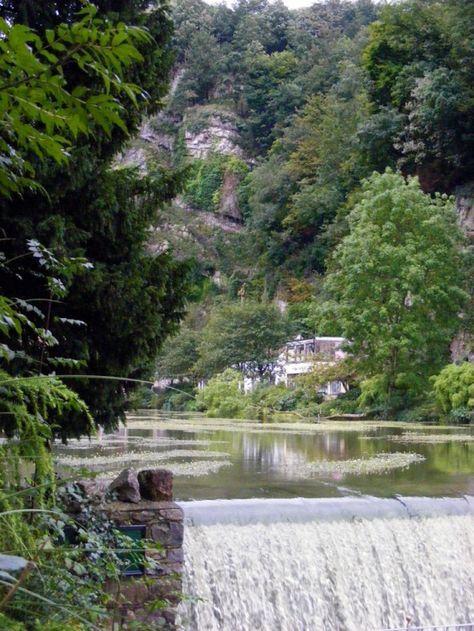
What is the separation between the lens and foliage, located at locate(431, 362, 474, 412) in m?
21.9

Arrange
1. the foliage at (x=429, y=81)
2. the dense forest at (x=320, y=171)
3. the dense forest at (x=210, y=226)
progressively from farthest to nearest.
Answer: the foliage at (x=429, y=81)
the dense forest at (x=320, y=171)
the dense forest at (x=210, y=226)

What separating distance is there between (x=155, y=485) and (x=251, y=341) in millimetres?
33649

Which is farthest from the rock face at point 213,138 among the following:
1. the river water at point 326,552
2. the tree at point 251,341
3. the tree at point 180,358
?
the river water at point 326,552

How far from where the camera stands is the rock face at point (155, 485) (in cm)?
553

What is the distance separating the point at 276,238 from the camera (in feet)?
137

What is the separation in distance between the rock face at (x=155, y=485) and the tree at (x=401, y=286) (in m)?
20.2

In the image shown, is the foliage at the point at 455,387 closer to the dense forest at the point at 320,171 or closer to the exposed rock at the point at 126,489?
the dense forest at the point at 320,171

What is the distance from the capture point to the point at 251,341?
39.2 metres

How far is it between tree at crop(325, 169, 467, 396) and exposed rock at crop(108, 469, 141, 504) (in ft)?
66.7

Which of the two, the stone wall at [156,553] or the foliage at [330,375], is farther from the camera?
the foliage at [330,375]

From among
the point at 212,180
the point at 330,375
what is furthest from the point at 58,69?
the point at 212,180

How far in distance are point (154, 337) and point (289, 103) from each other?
172 feet

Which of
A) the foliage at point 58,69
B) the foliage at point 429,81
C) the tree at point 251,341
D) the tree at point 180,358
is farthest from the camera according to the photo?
the tree at point 180,358

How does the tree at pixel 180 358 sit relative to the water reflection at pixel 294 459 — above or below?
above
